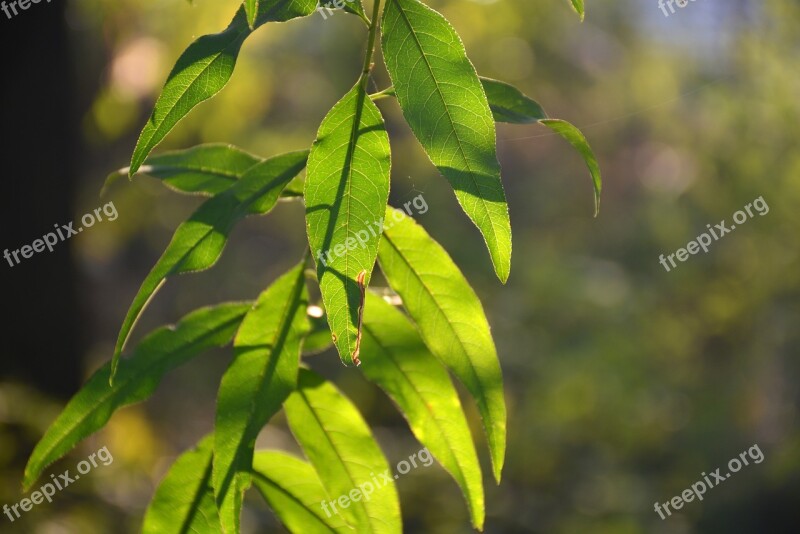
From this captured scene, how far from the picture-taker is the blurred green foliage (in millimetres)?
3410

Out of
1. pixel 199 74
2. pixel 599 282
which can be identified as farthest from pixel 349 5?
pixel 599 282

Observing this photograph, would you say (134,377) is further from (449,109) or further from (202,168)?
(449,109)

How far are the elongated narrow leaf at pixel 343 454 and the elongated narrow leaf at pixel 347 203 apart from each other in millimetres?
177

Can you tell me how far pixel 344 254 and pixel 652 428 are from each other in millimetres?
4357

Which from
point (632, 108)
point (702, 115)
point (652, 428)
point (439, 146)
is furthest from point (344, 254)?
point (632, 108)

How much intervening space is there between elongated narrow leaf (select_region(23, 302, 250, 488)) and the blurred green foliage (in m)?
1.62

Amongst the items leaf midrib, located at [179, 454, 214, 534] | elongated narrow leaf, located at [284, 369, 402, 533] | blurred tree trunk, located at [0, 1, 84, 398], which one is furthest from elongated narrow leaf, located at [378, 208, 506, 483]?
blurred tree trunk, located at [0, 1, 84, 398]

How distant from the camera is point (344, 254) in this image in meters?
0.46

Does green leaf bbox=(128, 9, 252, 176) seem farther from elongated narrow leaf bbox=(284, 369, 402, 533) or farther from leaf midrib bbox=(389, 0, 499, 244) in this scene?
elongated narrow leaf bbox=(284, 369, 402, 533)

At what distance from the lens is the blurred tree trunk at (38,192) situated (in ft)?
8.74

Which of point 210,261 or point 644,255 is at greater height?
→ point 210,261

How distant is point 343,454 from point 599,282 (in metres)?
5.00

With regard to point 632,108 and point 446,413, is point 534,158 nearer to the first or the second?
point 632,108

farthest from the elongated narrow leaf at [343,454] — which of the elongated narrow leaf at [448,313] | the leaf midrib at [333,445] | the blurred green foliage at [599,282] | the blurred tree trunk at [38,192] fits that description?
the blurred tree trunk at [38,192]
